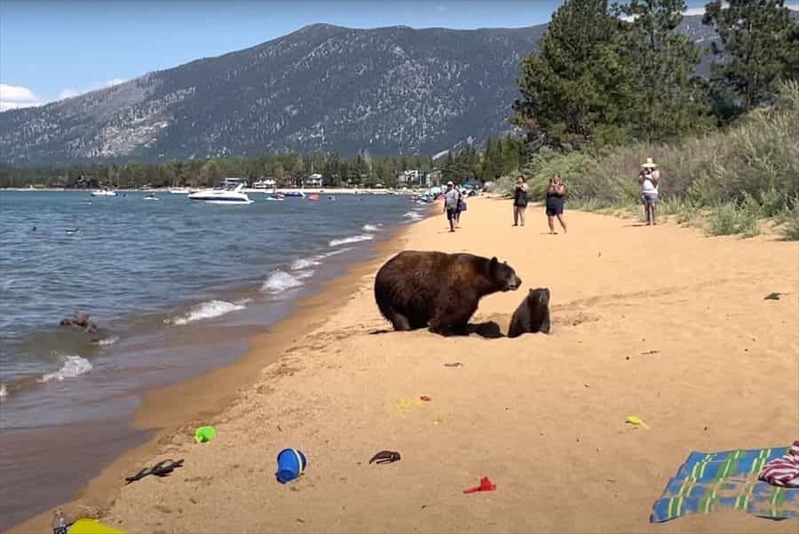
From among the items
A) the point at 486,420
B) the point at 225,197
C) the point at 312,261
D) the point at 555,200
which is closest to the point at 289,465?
the point at 486,420

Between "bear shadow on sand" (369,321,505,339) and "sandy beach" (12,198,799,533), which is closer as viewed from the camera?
"sandy beach" (12,198,799,533)

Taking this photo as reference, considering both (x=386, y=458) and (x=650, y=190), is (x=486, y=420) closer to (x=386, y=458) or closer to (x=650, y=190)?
(x=386, y=458)

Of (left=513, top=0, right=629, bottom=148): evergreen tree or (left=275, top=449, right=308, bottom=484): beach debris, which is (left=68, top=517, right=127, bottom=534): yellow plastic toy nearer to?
(left=275, top=449, right=308, bottom=484): beach debris

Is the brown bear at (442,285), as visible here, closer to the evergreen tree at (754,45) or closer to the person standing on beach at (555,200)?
the person standing on beach at (555,200)

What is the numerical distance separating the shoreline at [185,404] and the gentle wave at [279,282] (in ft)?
10.1

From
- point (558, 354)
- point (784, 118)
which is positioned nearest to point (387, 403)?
point (558, 354)

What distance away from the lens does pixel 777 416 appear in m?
6.25

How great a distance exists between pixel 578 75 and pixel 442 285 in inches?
1725

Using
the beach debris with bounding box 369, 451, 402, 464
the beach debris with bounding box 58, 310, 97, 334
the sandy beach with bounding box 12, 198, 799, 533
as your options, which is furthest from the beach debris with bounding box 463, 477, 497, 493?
the beach debris with bounding box 58, 310, 97, 334

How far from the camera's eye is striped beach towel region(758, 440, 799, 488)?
470 centimetres

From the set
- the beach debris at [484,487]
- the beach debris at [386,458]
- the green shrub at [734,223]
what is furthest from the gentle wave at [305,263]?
the beach debris at [484,487]

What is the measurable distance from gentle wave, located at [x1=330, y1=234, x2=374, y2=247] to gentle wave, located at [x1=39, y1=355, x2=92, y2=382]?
69.8ft

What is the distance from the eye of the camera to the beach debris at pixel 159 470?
6.11 m

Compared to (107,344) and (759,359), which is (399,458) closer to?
(759,359)
